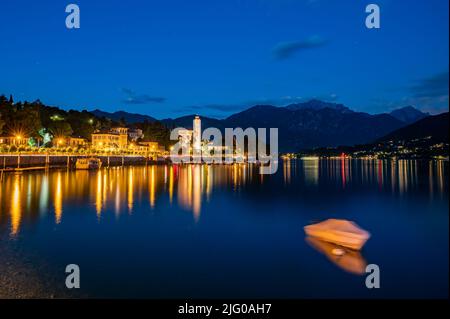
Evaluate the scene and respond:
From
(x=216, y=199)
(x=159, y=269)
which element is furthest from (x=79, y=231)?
(x=216, y=199)

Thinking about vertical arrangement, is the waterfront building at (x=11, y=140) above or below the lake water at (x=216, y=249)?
above

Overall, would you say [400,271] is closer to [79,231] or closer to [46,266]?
[46,266]

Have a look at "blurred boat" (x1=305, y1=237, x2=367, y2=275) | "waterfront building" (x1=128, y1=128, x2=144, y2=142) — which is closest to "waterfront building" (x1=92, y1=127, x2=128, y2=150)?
"waterfront building" (x1=128, y1=128, x2=144, y2=142)

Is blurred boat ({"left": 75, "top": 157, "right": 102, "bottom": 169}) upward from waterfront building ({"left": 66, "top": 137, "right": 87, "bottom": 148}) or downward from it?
downward

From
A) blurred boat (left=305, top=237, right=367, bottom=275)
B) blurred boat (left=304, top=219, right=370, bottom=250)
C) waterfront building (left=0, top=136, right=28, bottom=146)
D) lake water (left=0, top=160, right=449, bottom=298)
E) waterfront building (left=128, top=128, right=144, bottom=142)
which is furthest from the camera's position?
waterfront building (left=128, top=128, right=144, bottom=142)

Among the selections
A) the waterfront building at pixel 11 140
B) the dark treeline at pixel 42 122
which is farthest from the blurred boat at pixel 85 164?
the waterfront building at pixel 11 140

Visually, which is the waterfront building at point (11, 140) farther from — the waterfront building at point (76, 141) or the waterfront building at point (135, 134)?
the waterfront building at point (135, 134)

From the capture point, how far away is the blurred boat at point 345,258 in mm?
15008

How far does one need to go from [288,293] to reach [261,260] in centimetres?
419

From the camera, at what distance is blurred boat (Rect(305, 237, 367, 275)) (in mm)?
15008

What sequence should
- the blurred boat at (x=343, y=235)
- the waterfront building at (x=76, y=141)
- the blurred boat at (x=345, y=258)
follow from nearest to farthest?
the blurred boat at (x=345, y=258) < the blurred boat at (x=343, y=235) < the waterfront building at (x=76, y=141)

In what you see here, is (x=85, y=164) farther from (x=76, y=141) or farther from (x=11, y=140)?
(x=76, y=141)

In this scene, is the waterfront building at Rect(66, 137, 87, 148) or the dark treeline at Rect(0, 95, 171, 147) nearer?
the dark treeline at Rect(0, 95, 171, 147)

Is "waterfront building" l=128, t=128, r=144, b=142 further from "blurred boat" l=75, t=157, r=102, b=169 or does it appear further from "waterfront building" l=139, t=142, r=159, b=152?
"blurred boat" l=75, t=157, r=102, b=169
